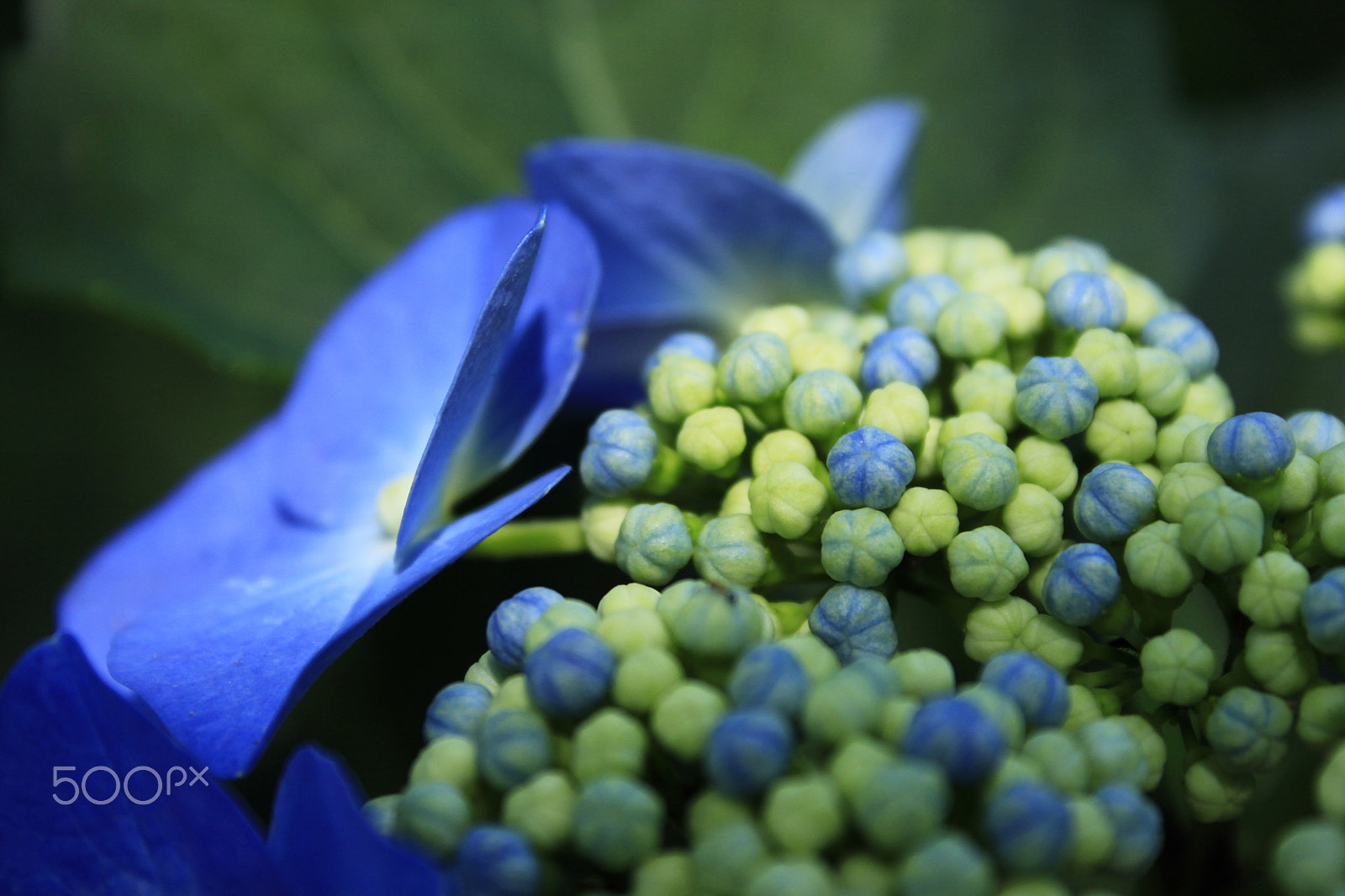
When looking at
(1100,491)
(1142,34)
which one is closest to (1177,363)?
(1100,491)

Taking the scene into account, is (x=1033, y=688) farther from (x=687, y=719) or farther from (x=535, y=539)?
(x=535, y=539)

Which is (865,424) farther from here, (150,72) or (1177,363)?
(150,72)

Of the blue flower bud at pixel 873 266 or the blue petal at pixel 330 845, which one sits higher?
the blue flower bud at pixel 873 266

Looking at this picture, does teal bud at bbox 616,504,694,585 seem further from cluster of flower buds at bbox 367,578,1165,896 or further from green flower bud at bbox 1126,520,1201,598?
green flower bud at bbox 1126,520,1201,598
